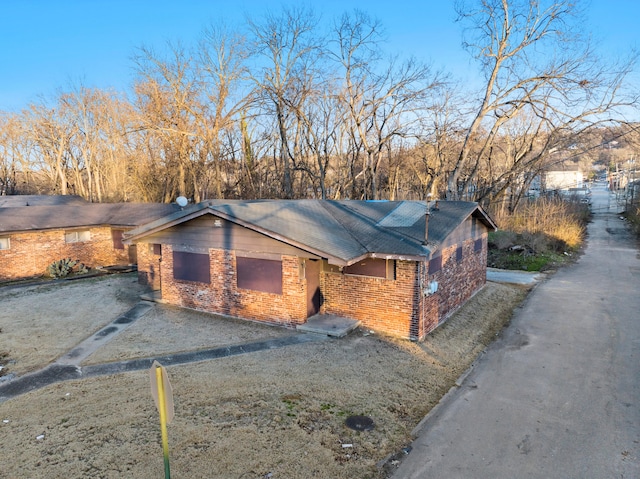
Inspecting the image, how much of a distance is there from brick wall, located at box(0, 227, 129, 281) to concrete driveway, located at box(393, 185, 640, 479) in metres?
19.3

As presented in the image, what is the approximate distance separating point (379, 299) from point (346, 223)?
299cm

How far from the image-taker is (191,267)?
41.1 feet

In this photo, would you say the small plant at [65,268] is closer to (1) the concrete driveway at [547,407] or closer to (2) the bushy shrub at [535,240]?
(1) the concrete driveway at [547,407]

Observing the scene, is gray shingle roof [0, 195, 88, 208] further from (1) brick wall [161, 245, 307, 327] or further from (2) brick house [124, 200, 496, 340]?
(1) brick wall [161, 245, 307, 327]

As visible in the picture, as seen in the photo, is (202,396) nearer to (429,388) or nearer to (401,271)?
(429,388)

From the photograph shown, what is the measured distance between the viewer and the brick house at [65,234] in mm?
18719

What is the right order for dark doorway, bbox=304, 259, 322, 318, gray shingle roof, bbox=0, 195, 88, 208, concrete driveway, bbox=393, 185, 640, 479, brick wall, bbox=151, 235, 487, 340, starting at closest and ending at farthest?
1. concrete driveway, bbox=393, 185, 640, 479
2. brick wall, bbox=151, 235, 487, 340
3. dark doorway, bbox=304, 259, 322, 318
4. gray shingle roof, bbox=0, 195, 88, 208

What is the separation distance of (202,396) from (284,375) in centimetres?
160

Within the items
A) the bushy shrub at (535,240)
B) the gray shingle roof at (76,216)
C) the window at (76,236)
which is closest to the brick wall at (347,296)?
the gray shingle roof at (76,216)

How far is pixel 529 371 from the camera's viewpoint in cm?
881

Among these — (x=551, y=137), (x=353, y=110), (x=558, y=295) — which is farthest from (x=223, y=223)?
(x=551, y=137)

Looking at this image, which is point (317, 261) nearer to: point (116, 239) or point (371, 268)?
point (371, 268)

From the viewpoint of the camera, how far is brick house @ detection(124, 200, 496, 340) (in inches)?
404

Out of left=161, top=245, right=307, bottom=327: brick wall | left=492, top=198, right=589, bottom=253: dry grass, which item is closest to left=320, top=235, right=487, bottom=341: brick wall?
left=161, top=245, right=307, bottom=327: brick wall
